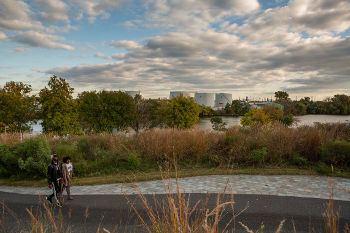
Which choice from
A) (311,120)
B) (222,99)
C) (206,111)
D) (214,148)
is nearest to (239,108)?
(206,111)

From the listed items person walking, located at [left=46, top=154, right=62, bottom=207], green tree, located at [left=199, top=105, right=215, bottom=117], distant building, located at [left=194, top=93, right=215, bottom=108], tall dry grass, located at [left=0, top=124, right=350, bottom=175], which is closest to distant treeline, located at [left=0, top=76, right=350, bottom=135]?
tall dry grass, located at [left=0, top=124, right=350, bottom=175]

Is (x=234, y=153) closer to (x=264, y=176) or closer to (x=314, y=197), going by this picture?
(x=264, y=176)

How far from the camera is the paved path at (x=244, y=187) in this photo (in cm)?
728

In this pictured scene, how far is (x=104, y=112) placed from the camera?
4022cm

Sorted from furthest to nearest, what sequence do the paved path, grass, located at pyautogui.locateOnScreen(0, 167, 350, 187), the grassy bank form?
1. the grassy bank
2. grass, located at pyautogui.locateOnScreen(0, 167, 350, 187)
3. the paved path

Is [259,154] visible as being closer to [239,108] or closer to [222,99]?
[239,108]

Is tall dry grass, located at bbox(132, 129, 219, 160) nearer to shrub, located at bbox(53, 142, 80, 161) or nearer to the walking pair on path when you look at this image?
shrub, located at bbox(53, 142, 80, 161)

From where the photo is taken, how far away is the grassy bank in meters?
10.2

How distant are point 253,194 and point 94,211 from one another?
456 cm

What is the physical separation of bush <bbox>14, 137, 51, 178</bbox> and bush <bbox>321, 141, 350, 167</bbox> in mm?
12255

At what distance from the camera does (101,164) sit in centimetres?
1151

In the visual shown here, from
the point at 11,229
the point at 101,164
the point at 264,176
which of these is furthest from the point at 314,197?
the point at 101,164

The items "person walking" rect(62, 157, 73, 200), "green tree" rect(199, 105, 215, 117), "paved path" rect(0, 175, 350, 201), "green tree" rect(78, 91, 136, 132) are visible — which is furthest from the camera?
"green tree" rect(199, 105, 215, 117)

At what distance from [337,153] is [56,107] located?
2687cm
